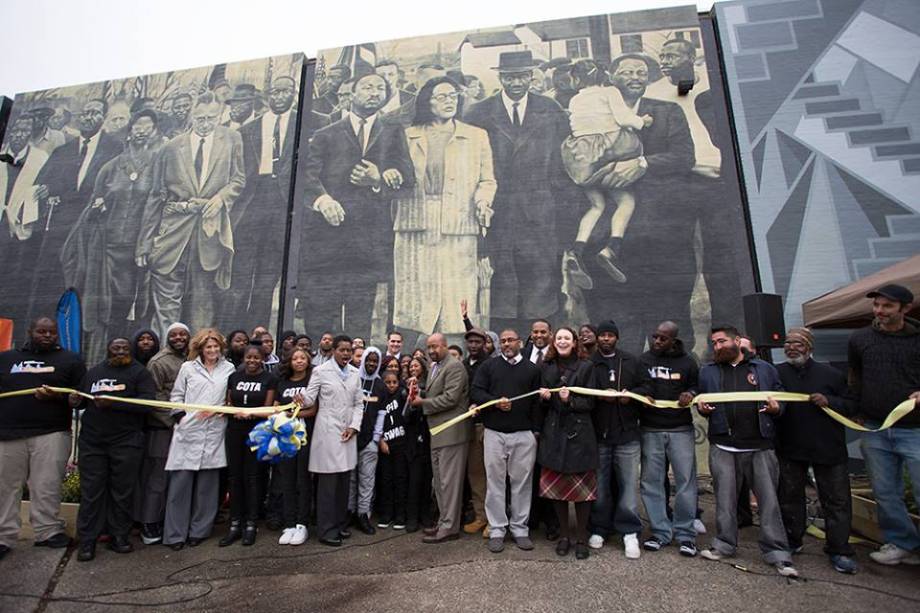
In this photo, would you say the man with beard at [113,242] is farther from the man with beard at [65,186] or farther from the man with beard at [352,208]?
the man with beard at [352,208]

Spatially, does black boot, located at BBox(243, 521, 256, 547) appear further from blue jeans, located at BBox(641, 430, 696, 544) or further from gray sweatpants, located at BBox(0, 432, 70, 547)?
blue jeans, located at BBox(641, 430, 696, 544)

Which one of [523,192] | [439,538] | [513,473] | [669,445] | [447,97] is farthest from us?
[447,97]

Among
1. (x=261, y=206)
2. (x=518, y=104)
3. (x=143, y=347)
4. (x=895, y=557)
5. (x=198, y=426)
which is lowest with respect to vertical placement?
(x=895, y=557)

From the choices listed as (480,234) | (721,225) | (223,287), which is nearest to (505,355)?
(480,234)

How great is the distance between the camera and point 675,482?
4.62 metres

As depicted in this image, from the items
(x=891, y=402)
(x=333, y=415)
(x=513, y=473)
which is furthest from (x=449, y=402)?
(x=891, y=402)

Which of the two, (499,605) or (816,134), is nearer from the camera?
(499,605)

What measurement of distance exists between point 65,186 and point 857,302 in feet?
58.7

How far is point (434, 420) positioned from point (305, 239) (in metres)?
7.96

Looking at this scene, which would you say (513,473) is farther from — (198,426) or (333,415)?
(198,426)

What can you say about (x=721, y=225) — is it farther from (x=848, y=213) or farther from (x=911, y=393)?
(x=911, y=393)

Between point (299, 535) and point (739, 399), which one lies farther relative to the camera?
point (299, 535)

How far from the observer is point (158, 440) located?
5059 mm

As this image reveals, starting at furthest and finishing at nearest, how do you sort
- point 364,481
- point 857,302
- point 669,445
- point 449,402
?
point 857,302 → point 364,481 → point 449,402 → point 669,445
